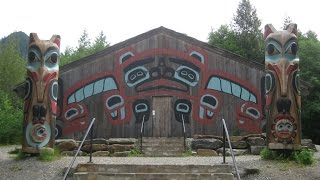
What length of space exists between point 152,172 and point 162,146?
6761 millimetres

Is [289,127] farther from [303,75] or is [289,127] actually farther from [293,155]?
[303,75]

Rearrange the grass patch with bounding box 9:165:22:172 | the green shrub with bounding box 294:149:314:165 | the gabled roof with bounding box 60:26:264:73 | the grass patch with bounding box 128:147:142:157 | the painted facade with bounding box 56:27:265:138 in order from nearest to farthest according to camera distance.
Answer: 1. the green shrub with bounding box 294:149:314:165
2. the grass patch with bounding box 9:165:22:172
3. the grass patch with bounding box 128:147:142:157
4. the painted facade with bounding box 56:27:265:138
5. the gabled roof with bounding box 60:26:264:73

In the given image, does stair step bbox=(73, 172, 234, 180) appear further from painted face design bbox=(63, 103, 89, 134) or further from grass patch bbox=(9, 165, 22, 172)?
painted face design bbox=(63, 103, 89, 134)

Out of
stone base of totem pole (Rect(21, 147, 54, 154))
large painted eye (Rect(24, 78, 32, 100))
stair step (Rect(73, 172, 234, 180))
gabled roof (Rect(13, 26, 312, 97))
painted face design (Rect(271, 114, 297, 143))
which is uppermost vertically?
gabled roof (Rect(13, 26, 312, 97))

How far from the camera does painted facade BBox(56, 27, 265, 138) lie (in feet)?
64.5

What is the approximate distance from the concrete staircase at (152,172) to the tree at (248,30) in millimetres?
33846

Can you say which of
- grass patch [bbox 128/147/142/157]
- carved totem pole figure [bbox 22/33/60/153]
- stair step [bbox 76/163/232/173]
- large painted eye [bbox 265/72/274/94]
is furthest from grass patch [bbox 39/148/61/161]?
large painted eye [bbox 265/72/274/94]

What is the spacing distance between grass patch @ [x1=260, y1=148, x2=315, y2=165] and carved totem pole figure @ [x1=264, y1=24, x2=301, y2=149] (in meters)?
0.24

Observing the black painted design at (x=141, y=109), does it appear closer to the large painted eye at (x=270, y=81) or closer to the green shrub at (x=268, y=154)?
the large painted eye at (x=270, y=81)

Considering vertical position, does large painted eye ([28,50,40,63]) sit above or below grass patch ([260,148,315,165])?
above

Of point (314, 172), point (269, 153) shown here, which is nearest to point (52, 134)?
point (269, 153)

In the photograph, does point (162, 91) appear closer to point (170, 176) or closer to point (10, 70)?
point (170, 176)

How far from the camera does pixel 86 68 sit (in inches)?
808

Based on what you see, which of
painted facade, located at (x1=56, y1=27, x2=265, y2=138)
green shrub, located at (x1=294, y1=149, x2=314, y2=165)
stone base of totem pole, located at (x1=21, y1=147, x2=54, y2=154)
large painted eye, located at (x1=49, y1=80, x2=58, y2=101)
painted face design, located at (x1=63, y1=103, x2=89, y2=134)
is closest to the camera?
green shrub, located at (x1=294, y1=149, x2=314, y2=165)
